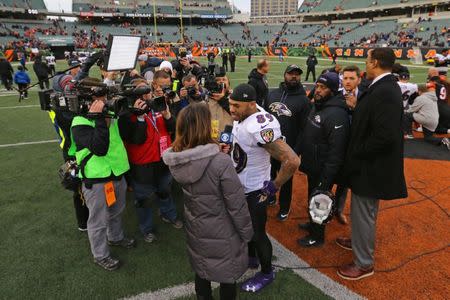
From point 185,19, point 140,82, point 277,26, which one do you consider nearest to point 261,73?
point 140,82

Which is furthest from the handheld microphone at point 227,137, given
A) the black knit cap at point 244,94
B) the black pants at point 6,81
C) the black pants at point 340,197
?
the black pants at point 6,81

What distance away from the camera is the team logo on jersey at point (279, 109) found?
A: 405 centimetres

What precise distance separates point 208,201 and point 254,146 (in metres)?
0.72

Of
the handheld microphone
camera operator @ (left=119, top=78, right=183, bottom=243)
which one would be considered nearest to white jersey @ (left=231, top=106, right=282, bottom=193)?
the handheld microphone

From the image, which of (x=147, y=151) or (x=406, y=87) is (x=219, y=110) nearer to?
(x=147, y=151)

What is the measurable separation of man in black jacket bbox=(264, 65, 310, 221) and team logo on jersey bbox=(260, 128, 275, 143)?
1647mm

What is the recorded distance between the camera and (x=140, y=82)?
3.48 metres

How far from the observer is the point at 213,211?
212 centimetres

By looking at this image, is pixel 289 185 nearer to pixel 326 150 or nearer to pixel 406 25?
pixel 326 150

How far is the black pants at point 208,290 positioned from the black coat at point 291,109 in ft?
7.85

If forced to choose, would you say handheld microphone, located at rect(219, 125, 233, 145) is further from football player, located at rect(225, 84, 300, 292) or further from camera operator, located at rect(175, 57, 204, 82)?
camera operator, located at rect(175, 57, 204, 82)

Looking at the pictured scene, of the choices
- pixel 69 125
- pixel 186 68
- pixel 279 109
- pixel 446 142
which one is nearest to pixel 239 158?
pixel 279 109

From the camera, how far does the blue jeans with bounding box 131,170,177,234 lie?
11.9 feet

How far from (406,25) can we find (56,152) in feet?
180
